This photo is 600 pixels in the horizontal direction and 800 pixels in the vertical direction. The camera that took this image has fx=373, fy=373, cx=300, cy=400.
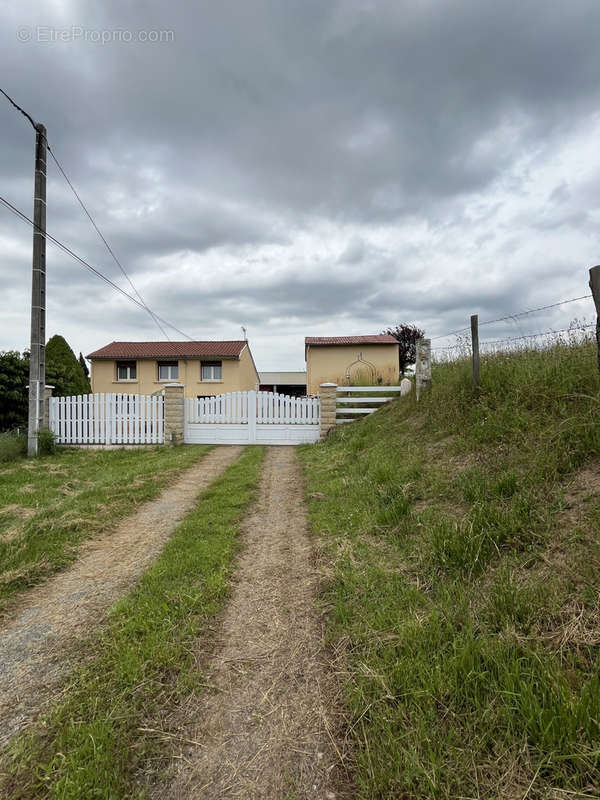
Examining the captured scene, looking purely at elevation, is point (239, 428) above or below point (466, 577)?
above

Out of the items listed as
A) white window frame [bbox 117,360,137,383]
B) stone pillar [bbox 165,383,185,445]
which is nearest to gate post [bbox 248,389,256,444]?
stone pillar [bbox 165,383,185,445]

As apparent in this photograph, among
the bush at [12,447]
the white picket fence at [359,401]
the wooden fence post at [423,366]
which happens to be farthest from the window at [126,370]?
the wooden fence post at [423,366]

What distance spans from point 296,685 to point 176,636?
803mm

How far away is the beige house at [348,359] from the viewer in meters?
24.9

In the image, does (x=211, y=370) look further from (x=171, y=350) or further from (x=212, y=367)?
(x=171, y=350)

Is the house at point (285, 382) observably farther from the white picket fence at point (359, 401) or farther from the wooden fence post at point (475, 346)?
the wooden fence post at point (475, 346)

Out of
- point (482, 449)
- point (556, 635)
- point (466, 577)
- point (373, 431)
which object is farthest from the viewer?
point (373, 431)

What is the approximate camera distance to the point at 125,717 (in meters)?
1.68

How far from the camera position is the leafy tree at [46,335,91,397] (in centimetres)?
1881

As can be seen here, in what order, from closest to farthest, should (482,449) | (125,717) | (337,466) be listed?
1. (125,717)
2. (482,449)
3. (337,466)

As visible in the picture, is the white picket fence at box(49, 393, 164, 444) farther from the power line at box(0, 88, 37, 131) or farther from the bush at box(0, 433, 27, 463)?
the power line at box(0, 88, 37, 131)

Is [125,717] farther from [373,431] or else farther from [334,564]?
[373,431]

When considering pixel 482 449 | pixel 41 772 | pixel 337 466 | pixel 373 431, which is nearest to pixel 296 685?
pixel 41 772

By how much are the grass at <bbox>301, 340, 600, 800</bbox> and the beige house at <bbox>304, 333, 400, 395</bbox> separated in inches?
774
